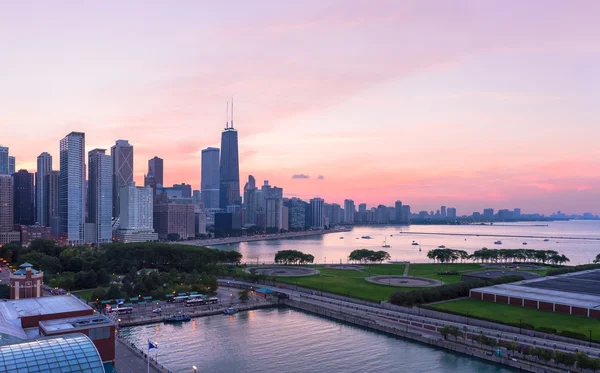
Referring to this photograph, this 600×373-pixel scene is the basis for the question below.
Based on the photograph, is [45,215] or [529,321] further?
[45,215]

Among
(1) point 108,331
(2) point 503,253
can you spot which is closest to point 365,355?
(1) point 108,331

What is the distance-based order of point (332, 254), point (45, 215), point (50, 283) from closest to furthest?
point (50, 283)
point (332, 254)
point (45, 215)

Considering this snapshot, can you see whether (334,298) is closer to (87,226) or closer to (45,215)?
(87,226)

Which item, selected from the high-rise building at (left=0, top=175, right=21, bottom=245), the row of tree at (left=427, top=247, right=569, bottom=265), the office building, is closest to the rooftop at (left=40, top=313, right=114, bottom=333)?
the row of tree at (left=427, top=247, right=569, bottom=265)

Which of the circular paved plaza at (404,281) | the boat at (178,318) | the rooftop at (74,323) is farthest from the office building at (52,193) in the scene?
the rooftop at (74,323)

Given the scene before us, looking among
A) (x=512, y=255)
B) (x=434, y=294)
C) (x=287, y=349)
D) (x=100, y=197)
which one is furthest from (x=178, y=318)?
(x=100, y=197)

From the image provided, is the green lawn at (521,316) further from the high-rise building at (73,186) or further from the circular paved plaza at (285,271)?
the high-rise building at (73,186)

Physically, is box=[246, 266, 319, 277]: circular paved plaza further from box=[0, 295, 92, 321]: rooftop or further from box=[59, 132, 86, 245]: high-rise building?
box=[59, 132, 86, 245]: high-rise building
